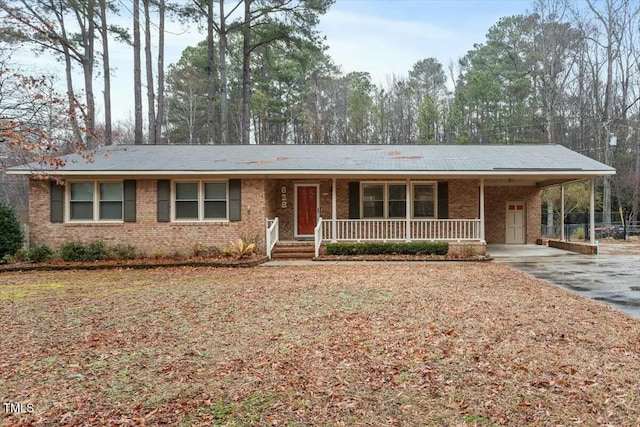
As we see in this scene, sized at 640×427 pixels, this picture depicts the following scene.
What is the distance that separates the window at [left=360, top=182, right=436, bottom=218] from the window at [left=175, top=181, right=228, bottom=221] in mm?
5042

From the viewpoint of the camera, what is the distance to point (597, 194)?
27938mm

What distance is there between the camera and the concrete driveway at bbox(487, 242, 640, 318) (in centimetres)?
805

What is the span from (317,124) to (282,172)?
21.2 meters

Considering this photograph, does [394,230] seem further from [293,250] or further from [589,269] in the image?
[589,269]

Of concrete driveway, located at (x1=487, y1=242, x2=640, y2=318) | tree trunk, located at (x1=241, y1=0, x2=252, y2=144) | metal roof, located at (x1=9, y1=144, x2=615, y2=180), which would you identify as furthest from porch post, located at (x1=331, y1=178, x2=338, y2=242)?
tree trunk, located at (x1=241, y1=0, x2=252, y2=144)

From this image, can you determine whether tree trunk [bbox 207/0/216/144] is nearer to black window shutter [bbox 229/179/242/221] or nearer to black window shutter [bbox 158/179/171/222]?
black window shutter [bbox 158/179/171/222]

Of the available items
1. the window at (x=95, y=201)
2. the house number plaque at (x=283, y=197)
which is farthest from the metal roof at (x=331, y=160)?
the house number plaque at (x=283, y=197)

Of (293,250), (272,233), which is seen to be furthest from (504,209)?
(272,233)

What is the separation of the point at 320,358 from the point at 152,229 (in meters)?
10.9

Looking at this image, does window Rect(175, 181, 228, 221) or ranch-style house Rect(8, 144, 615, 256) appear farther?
window Rect(175, 181, 228, 221)

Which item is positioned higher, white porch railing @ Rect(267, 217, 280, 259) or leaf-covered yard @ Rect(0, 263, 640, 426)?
white porch railing @ Rect(267, 217, 280, 259)

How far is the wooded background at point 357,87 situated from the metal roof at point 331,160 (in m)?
8.02

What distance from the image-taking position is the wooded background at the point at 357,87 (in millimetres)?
23453

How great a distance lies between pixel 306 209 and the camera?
16.0 metres
